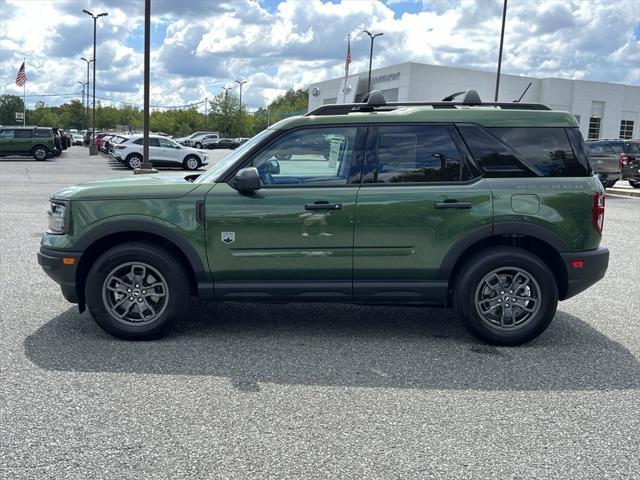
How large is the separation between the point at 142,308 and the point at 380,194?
207 cm

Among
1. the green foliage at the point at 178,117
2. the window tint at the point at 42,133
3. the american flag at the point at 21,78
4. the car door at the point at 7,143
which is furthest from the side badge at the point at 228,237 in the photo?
the green foliage at the point at 178,117

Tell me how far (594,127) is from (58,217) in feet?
230

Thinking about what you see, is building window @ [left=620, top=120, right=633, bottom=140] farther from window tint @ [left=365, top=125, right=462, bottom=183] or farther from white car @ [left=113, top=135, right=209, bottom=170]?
window tint @ [left=365, top=125, right=462, bottom=183]

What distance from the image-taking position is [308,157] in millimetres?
4977

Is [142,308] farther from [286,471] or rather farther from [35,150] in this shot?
[35,150]

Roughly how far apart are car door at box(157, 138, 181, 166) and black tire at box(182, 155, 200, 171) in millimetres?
373

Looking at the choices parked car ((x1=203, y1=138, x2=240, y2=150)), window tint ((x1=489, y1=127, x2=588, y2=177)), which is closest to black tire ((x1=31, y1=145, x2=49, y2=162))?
window tint ((x1=489, y1=127, x2=588, y2=177))

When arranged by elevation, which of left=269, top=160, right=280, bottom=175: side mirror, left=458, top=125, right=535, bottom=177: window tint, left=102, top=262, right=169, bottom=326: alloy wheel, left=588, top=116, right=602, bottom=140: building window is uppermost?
left=588, top=116, right=602, bottom=140: building window

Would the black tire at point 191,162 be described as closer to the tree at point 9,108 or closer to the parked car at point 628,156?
the parked car at point 628,156

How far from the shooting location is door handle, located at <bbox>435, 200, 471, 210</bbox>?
191 inches

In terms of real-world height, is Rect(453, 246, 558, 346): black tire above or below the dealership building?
below

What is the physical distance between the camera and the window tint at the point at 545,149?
495cm

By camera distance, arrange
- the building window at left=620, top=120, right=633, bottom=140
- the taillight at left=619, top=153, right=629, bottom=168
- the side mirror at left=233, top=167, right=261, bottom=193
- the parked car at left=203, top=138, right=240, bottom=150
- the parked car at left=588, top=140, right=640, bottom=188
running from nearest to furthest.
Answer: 1. the side mirror at left=233, top=167, right=261, bottom=193
2. the taillight at left=619, top=153, right=629, bottom=168
3. the parked car at left=588, top=140, right=640, bottom=188
4. the building window at left=620, top=120, right=633, bottom=140
5. the parked car at left=203, top=138, right=240, bottom=150

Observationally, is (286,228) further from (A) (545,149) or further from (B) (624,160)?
(B) (624,160)
